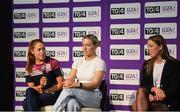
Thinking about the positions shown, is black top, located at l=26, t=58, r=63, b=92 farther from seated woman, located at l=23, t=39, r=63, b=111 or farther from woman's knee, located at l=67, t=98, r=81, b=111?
woman's knee, located at l=67, t=98, r=81, b=111

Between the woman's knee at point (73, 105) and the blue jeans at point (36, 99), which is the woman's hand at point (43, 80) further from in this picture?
the woman's knee at point (73, 105)

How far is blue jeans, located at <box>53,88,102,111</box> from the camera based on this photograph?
3.98 meters

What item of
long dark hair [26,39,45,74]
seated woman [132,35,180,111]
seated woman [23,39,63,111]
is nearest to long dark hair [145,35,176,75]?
seated woman [132,35,180,111]

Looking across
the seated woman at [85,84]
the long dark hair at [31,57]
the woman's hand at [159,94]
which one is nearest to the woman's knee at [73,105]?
the seated woman at [85,84]

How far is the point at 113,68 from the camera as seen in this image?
483 centimetres

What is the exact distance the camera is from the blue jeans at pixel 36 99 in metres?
4.13

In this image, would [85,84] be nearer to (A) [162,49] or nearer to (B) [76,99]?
(B) [76,99]

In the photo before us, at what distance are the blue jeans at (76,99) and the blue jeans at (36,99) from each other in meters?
0.25

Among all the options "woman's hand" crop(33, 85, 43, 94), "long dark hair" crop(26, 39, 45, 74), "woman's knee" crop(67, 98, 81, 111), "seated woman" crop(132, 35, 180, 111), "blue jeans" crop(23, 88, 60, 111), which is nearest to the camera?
"seated woman" crop(132, 35, 180, 111)

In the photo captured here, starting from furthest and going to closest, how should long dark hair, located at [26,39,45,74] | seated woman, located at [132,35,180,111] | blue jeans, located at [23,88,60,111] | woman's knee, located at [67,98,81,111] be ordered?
1. long dark hair, located at [26,39,45,74]
2. blue jeans, located at [23,88,60,111]
3. woman's knee, located at [67,98,81,111]
4. seated woman, located at [132,35,180,111]

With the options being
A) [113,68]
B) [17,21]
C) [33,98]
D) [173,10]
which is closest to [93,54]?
[113,68]

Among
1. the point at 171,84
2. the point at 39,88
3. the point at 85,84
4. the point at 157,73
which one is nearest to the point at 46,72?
the point at 39,88

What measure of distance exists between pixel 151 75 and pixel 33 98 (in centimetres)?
142

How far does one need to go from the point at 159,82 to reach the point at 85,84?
861 millimetres
